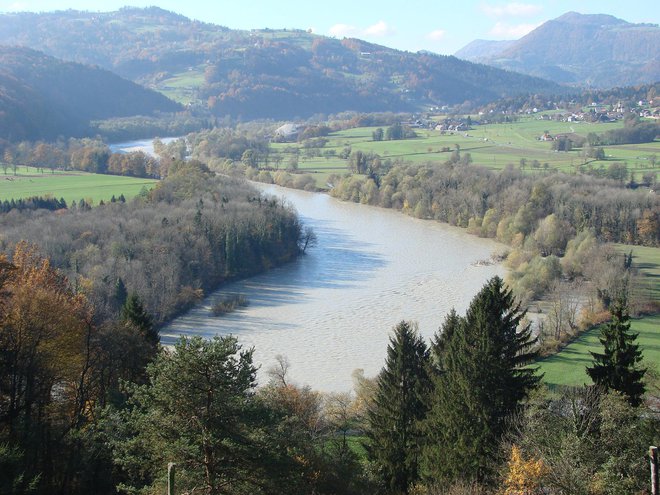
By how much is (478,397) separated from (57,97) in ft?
214

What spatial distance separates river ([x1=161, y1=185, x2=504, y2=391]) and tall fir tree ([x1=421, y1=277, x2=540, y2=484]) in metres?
8.27

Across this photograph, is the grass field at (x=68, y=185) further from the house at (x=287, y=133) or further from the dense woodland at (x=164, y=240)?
the house at (x=287, y=133)

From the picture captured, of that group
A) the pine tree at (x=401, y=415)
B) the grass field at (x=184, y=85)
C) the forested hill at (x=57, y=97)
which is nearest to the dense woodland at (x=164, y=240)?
the pine tree at (x=401, y=415)

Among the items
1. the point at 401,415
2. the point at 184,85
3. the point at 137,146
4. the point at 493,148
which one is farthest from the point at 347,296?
the point at 184,85

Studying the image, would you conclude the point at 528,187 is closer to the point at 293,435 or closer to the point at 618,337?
the point at 618,337

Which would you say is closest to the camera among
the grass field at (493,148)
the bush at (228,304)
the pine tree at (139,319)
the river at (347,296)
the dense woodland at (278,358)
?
the dense woodland at (278,358)

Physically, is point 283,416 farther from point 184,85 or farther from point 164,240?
point 184,85

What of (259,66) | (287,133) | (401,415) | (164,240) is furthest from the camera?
(259,66)

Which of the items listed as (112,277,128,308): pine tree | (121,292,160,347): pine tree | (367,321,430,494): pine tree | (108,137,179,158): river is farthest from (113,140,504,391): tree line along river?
(108,137,179,158): river

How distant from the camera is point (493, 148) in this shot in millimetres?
57406

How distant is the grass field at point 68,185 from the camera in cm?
3478

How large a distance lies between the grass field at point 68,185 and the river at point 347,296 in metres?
10.2

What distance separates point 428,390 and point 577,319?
12621mm

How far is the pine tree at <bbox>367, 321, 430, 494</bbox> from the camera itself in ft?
33.1
